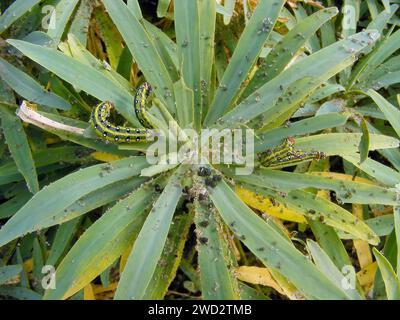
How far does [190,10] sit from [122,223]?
731 mm

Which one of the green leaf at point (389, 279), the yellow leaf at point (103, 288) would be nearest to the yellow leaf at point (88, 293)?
the yellow leaf at point (103, 288)

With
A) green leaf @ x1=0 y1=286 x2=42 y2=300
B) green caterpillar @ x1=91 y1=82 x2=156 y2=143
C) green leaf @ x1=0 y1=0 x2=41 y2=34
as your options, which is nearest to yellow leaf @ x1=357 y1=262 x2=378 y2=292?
green caterpillar @ x1=91 y1=82 x2=156 y2=143

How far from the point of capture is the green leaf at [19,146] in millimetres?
1641

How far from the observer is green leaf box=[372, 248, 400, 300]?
1.47 meters

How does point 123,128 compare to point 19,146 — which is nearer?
point 123,128

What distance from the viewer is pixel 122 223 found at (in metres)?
1.36

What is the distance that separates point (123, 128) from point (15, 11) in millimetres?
683

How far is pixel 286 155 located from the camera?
142cm

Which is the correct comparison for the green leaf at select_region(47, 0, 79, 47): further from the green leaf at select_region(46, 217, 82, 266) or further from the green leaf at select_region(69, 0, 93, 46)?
the green leaf at select_region(46, 217, 82, 266)

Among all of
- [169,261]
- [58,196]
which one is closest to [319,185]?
[169,261]

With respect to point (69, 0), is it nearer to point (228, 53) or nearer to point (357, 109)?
point (228, 53)

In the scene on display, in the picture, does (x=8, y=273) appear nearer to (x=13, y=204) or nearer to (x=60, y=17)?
(x=13, y=204)

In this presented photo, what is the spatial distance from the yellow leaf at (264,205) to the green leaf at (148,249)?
41 centimetres

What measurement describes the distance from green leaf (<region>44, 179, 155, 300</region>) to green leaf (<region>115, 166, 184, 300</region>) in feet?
0.27
